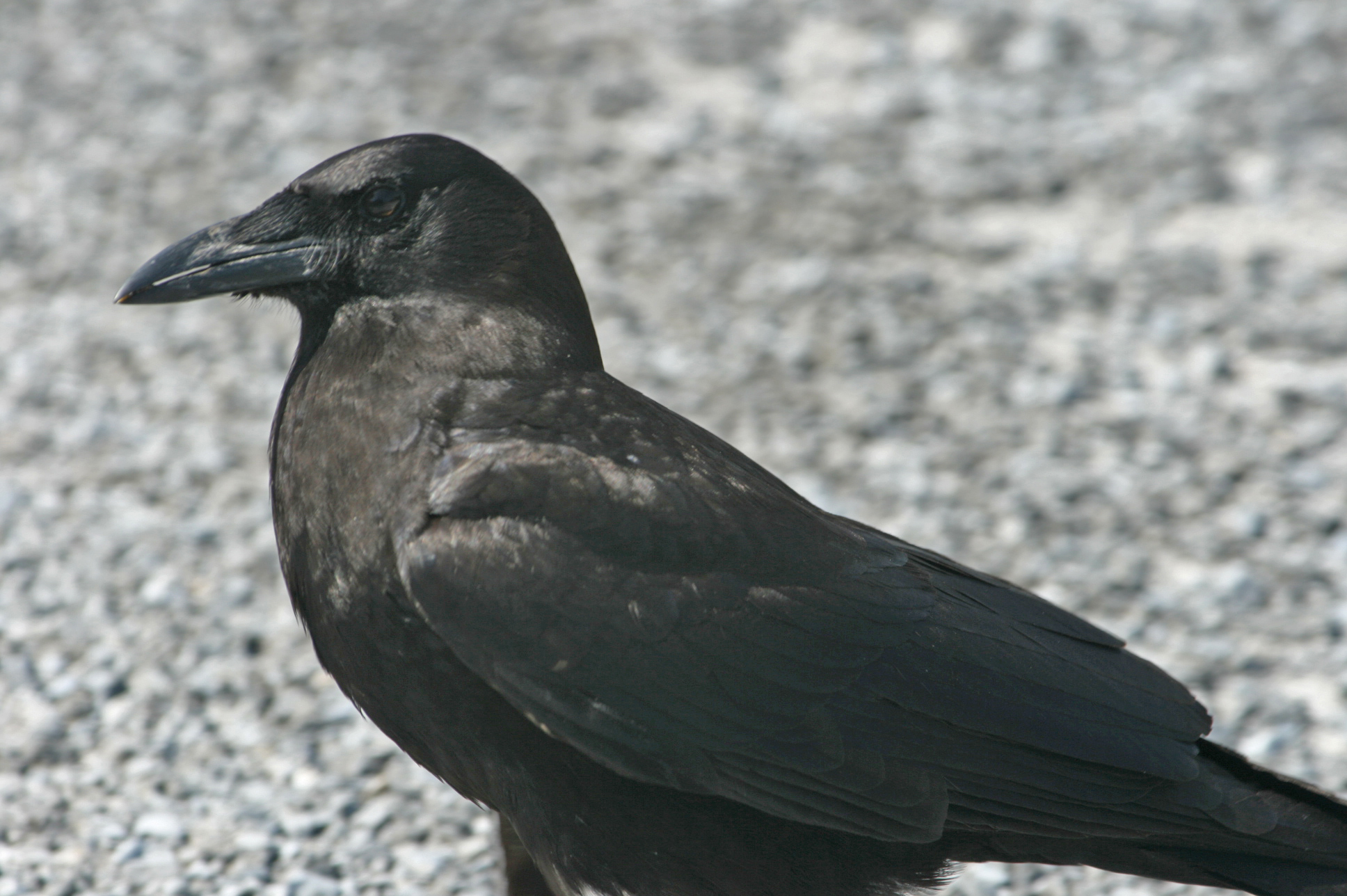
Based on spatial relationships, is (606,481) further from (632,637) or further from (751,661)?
(751,661)

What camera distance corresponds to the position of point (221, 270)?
301cm

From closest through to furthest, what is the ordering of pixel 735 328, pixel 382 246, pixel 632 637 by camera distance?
pixel 632 637 → pixel 382 246 → pixel 735 328

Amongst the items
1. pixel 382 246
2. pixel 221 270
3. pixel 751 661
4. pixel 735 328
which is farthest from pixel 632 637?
→ pixel 735 328

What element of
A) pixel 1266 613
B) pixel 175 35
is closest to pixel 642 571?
pixel 1266 613

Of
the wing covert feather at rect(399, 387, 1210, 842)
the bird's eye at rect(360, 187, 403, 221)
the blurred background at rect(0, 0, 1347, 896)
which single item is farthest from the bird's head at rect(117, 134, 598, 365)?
the blurred background at rect(0, 0, 1347, 896)

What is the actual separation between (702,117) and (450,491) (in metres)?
5.45

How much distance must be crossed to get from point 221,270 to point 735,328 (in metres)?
3.54

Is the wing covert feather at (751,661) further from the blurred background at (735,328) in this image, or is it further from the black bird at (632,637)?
the blurred background at (735,328)

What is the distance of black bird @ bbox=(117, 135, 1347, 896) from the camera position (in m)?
2.65

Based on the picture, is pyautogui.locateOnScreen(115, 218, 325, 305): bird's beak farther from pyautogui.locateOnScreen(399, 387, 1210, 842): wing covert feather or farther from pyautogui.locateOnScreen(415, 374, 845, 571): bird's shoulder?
pyautogui.locateOnScreen(399, 387, 1210, 842): wing covert feather

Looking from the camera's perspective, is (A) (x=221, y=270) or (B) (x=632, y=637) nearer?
(B) (x=632, y=637)

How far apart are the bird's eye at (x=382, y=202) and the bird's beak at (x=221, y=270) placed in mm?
117

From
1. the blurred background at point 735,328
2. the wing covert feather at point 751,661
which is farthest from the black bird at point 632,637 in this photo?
the blurred background at point 735,328

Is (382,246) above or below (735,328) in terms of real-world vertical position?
below
